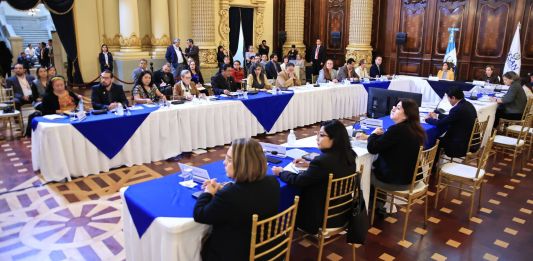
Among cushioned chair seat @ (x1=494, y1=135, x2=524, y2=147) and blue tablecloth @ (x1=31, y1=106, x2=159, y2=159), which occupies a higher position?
blue tablecloth @ (x1=31, y1=106, x2=159, y2=159)

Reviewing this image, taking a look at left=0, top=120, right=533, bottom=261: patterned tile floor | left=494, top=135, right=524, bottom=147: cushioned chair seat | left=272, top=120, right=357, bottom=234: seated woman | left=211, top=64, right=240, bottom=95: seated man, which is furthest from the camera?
left=211, top=64, right=240, bottom=95: seated man

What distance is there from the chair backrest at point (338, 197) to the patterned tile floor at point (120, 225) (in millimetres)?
573

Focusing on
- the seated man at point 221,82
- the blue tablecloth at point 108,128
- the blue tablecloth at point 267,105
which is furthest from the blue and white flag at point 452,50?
the blue tablecloth at point 108,128

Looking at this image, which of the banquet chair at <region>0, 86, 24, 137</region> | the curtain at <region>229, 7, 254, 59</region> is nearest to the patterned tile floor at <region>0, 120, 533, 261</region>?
the banquet chair at <region>0, 86, 24, 137</region>

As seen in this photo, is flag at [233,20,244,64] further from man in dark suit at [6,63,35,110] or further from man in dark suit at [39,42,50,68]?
man in dark suit at [6,63,35,110]

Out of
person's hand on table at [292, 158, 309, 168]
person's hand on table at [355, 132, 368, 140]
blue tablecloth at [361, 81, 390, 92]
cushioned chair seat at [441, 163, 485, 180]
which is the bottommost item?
cushioned chair seat at [441, 163, 485, 180]

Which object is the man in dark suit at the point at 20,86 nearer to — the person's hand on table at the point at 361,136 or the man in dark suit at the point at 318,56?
the person's hand on table at the point at 361,136

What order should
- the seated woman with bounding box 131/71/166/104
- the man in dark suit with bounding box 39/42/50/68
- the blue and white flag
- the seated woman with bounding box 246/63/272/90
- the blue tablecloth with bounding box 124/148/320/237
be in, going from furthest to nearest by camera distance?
the man in dark suit with bounding box 39/42/50/68 → the blue and white flag → the seated woman with bounding box 246/63/272/90 → the seated woman with bounding box 131/71/166/104 → the blue tablecloth with bounding box 124/148/320/237

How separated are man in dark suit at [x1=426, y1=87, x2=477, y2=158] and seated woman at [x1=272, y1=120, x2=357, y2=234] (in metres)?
2.43

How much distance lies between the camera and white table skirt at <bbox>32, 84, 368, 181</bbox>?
4570 millimetres

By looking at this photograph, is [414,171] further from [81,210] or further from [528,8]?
[528,8]

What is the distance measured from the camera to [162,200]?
2527 millimetres

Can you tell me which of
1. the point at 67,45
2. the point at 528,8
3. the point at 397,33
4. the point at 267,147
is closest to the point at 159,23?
the point at 67,45

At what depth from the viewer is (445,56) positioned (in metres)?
11.5
